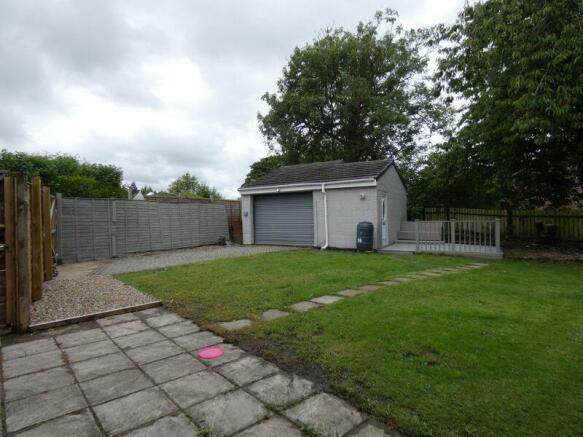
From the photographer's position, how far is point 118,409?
224 cm

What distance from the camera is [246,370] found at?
2803mm

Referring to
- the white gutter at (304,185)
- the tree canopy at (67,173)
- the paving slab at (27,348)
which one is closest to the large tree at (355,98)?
the white gutter at (304,185)

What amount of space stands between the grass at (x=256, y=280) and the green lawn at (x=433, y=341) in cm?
4

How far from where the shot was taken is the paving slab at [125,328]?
3850mm

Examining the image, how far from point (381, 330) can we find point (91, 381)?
2.91m

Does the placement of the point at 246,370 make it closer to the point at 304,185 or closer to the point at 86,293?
the point at 86,293

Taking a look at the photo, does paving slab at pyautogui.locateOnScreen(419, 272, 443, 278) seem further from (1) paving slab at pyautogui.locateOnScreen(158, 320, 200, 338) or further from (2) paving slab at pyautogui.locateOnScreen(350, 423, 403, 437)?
(2) paving slab at pyautogui.locateOnScreen(350, 423, 403, 437)

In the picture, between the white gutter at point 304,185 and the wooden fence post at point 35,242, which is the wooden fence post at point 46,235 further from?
the white gutter at point 304,185

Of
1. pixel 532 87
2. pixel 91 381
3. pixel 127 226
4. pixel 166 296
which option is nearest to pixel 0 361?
pixel 91 381

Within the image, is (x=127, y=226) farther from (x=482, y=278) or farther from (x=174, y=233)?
(x=482, y=278)

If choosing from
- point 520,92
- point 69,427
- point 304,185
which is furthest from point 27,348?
point 520,92

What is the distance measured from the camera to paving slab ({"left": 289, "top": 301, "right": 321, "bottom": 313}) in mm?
4475

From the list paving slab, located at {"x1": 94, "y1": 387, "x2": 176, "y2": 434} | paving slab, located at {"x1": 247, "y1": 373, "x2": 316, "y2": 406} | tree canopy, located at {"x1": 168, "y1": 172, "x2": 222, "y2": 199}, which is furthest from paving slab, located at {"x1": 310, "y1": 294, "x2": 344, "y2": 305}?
tree canopy, located at {"x1": 168, "y1": 172, "x2": 222, "y2": 199}

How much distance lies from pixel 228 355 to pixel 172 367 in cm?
53
